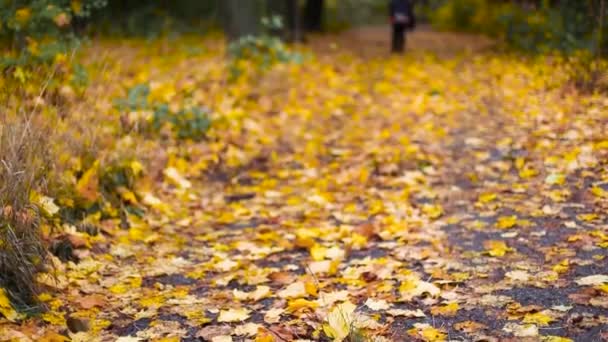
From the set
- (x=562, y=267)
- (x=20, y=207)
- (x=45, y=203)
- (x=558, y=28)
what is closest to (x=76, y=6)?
(x=45, y=203)

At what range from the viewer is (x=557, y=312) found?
11.0ft

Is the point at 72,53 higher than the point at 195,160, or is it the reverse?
the point at 72,53

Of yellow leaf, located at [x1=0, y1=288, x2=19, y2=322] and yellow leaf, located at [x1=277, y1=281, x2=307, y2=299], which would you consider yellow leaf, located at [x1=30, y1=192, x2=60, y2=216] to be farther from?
yellow leaf, located at [x1=277, y1=281, x2=307, y2=299]

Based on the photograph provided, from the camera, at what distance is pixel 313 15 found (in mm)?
19984

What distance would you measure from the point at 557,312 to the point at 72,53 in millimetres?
3190

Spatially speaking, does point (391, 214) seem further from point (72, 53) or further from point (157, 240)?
point (72, 53)

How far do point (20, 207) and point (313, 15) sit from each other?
16843mm

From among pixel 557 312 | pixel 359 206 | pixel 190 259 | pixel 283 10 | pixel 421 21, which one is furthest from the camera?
pixel 421 21

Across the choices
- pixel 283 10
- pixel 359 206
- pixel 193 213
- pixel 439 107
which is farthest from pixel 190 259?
pixel 283 10

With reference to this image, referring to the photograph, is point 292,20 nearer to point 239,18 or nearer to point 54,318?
point 239,18

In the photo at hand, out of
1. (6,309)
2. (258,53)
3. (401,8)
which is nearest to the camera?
(6,309)

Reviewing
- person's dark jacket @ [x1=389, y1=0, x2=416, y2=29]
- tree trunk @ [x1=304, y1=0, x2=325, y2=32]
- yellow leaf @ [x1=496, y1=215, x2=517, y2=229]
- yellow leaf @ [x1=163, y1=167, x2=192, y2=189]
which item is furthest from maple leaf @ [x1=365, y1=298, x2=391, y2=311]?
tree trunk @ [x1=304, y1=0, x2=325, y2=32]

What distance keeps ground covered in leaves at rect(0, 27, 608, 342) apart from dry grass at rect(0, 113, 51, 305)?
0.49 ft

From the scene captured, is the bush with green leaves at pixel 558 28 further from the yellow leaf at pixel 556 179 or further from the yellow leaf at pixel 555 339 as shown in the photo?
the yellow leaf at pixel 555 339
